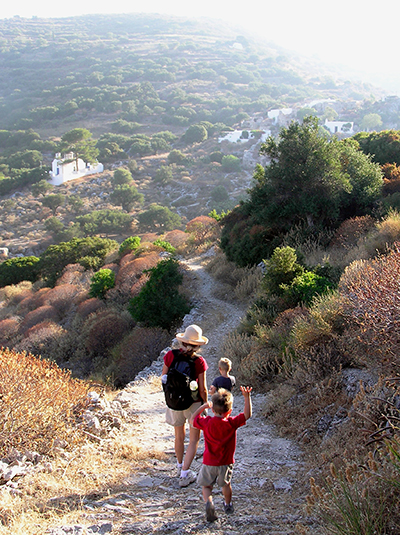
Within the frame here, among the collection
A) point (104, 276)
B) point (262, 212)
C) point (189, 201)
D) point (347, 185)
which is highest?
point (347, 185)

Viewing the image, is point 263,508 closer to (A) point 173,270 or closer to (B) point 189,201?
(A) point 173,270

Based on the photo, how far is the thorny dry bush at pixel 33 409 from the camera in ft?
15.1

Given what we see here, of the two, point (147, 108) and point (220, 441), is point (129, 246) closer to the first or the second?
point (220, 441)

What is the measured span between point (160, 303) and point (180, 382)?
667 centimetres

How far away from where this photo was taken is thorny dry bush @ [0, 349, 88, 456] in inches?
181

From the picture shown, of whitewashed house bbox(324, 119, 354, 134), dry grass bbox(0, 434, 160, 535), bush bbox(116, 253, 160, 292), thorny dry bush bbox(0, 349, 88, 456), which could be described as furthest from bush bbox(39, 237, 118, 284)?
whitewashed house bbox(324, 119, 354, 134)

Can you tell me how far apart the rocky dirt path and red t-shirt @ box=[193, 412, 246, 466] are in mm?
473

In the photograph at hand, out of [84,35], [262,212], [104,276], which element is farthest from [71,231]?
[84,35]

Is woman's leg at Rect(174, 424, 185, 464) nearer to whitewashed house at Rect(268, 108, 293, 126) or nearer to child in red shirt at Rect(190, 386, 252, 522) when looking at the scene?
child in red shirt at Rect(190, 386, 252, 522)

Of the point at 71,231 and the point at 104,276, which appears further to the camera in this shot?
the point at 71,231

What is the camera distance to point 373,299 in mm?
4828

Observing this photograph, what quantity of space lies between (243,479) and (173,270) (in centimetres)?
747

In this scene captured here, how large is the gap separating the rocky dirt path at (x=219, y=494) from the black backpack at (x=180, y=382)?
837 millimetres

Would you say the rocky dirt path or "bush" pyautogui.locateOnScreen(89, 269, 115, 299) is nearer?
the rocky dirt path
